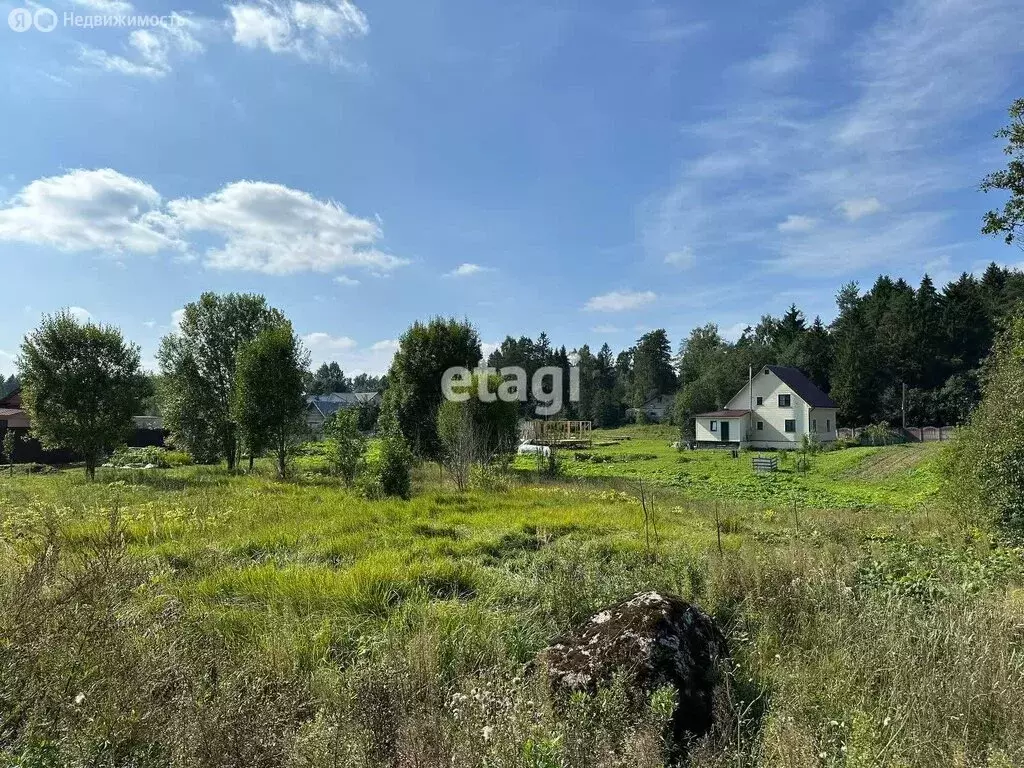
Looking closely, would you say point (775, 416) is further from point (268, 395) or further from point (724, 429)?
point (268, 395)

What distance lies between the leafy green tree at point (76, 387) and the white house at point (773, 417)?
3526 cm

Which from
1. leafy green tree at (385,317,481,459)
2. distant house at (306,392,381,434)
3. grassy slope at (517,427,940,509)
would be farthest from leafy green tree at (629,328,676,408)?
leafy green tree at (385,317,481,459)

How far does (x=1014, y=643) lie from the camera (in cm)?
360

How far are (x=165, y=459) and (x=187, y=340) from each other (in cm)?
745

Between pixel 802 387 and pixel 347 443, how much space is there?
3431 centimetres

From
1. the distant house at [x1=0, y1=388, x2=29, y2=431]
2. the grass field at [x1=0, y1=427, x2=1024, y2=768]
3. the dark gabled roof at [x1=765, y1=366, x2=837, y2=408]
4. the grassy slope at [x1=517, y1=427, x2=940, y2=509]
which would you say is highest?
the dark gabled roof at [x1=765, y1=366, x2=837, y2=408]

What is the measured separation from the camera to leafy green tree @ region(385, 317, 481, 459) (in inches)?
867

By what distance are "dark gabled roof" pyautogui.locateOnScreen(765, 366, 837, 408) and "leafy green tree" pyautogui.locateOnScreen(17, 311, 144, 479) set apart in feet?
125

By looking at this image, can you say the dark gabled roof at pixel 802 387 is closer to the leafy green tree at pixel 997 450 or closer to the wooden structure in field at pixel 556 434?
the wooden structure in field at pixel 556 434

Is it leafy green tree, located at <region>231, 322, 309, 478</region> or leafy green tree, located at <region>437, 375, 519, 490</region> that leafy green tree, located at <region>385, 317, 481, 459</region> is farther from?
leafy green tree, located at <region>231, 322, 309, 478</region>

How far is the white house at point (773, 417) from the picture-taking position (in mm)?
37469

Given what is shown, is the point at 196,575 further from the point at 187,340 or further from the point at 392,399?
the point at 187,340

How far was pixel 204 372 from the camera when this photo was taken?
24828 mm

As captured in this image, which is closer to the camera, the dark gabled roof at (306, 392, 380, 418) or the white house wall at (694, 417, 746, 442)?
the white house wall at (694, 417, 746, 442)
